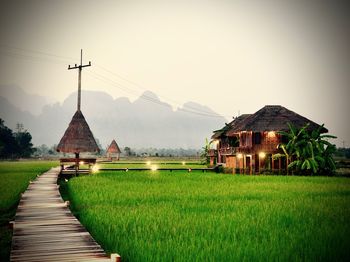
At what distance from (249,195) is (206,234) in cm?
779

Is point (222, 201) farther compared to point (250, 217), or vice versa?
point (222, 201)

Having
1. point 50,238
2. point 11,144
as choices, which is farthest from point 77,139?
point 11,144

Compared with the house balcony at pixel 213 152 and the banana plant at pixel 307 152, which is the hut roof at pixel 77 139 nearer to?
the banana plant at pixel 307 152

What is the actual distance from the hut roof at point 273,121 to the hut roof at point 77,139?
14.1 m

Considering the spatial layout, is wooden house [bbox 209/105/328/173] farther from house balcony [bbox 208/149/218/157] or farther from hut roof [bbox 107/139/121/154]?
hut roof [bbox 107/139/121/154]

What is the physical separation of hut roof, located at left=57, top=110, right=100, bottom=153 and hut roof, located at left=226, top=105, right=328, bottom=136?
14.1 metres

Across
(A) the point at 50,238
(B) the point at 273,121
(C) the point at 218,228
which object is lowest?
(C) the point at 218,228

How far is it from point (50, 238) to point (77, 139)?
20.8 metres

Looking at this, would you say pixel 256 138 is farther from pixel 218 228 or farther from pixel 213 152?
pixel 218 228

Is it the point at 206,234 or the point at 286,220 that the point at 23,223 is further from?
the point at 286,220

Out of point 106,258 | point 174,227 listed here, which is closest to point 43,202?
point 174,227

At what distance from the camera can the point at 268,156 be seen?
1284 inches

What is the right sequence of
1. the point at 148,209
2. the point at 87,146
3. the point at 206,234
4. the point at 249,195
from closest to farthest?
the point at 206,234, the point at 148,209, the point at 249,195, the point at 87,146

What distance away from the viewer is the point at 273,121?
111 ft
